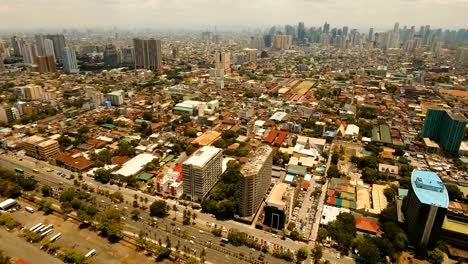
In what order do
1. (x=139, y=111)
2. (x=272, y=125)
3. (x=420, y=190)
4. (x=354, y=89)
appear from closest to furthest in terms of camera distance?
(x=420, y=190) < (x=272, y=125) < (x=139, y=111) < (x=354, y=89)

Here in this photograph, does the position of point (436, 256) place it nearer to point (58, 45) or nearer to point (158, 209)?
point (158, 209)

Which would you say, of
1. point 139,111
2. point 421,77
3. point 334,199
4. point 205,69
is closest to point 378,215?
point 334,199

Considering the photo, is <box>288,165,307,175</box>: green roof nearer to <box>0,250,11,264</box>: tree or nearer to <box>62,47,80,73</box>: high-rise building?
<box>0,250,11,264</box>: tree

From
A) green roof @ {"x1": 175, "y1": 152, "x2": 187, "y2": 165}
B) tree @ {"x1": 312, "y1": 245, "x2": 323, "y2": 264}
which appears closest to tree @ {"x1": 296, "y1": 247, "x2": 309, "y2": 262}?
tree @ {"x1": 312, "y1": 245, "x2": 323, "y2": 264}

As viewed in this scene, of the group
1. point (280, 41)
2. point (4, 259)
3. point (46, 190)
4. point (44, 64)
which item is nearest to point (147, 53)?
point (44, 64)

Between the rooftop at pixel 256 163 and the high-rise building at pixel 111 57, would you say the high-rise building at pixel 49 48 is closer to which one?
the high-rise building at pixel 111 57

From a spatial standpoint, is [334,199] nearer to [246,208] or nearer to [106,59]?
[246,208]
